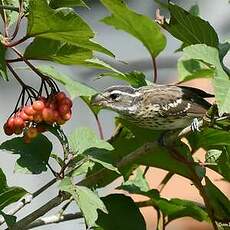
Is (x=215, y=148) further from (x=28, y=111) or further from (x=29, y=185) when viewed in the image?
(x=29, y=185)

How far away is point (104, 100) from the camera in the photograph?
176 cm

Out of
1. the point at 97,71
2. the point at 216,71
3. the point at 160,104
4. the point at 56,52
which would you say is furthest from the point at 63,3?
the point at 97,71

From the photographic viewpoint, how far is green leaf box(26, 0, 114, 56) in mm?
1204

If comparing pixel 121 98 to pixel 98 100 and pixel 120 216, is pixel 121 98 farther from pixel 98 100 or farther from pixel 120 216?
pixel 120 216

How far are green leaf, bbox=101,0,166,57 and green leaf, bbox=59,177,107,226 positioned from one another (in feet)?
1.05

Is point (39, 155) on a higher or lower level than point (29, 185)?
higher

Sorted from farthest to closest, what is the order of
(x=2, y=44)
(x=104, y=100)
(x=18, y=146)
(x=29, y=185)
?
(x=29, y=185)
(x=104, y=100)
(x=18, y=146)
(x=2, y=44)

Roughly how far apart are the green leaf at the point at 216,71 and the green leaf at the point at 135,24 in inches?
6.6

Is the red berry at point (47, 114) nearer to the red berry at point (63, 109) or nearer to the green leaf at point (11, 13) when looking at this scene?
the red berry at point (63, 109)

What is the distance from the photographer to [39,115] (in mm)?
1301

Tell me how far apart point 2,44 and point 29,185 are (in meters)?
1.95

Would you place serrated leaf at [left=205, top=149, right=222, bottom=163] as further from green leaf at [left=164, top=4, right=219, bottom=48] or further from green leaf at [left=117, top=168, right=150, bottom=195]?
green leaf at [left=164, top=4, right=219, bottom=48]

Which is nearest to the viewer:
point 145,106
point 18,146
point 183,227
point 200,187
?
point 18,146

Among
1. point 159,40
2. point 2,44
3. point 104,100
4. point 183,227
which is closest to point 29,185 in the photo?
point 183,227
